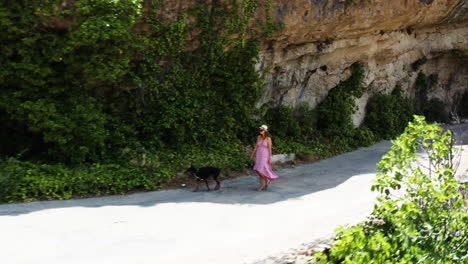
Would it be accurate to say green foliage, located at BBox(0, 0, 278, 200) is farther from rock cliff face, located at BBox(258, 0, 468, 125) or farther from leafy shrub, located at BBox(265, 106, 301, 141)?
rock cliff face, located at BBox(258, 0, 468, 125)

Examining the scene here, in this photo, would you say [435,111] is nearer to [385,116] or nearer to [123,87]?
[385,116]

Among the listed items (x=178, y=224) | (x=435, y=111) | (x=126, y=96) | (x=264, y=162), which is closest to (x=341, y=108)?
(x=264, y=162)

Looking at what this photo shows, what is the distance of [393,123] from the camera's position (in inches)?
738

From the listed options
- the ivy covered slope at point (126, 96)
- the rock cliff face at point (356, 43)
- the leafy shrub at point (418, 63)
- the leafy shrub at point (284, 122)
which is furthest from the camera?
the leafy shrub at point (418, 63)

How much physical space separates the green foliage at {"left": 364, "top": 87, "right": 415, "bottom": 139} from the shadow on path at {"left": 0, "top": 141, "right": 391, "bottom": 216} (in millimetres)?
4603

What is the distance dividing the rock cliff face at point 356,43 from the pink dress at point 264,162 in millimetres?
4392

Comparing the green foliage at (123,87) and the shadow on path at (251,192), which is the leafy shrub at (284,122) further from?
the shadow on path at (251,192)

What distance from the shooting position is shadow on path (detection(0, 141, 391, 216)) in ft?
26.3

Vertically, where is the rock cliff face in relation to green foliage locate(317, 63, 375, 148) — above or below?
above

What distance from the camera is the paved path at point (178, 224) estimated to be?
524cm

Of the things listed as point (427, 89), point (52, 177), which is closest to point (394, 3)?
point (427, 89)

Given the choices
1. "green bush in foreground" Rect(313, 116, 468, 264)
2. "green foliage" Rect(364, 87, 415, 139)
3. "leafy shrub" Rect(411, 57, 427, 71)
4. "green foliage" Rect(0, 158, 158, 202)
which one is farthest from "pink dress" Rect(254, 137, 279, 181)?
"leafy shrub" Rect(411, 57, 427, 71)

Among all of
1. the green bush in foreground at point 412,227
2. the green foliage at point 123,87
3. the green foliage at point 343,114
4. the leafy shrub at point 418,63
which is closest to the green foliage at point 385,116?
the green foliage at point 343,114

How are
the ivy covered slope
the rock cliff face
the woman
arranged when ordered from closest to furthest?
1. the ivy covered slope
2. the woman
3. the rock cliff face
